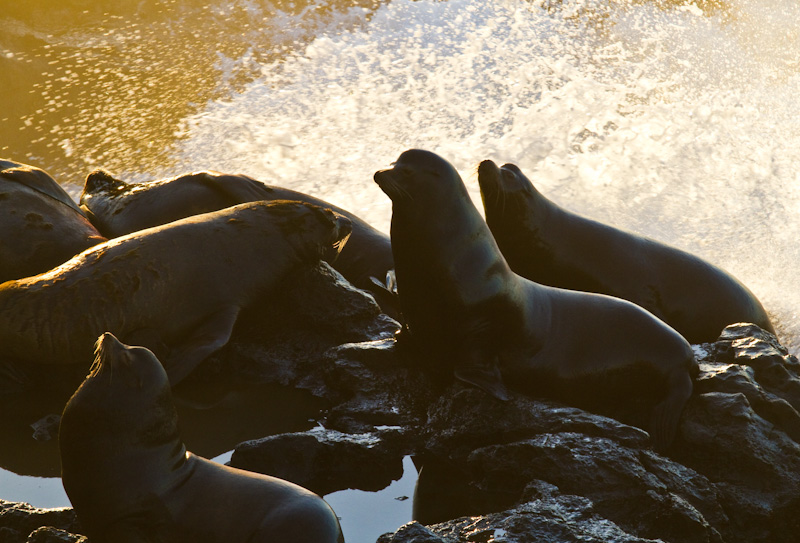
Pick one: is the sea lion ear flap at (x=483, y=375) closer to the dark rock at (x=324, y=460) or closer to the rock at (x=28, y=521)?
the dark rock at (x=324, y=460)

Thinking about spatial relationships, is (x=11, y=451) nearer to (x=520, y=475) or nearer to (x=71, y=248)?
(x=71, y=248)

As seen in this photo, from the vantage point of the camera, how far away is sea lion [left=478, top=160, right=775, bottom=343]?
6121 mm

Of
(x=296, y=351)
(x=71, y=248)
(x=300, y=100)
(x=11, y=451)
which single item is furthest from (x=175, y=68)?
(x=11, y=451)

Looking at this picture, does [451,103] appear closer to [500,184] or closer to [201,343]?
[500,184]

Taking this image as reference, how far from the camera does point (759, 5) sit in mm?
16125

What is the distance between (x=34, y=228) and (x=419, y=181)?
285 centimetres

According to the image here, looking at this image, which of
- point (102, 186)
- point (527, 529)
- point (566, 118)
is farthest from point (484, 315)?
point (566, 118)

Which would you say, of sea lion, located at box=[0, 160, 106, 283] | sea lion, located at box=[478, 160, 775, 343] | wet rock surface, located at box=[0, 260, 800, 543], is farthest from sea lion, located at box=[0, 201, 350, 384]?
sea lion, located at box=[478, 160, 775, 343]

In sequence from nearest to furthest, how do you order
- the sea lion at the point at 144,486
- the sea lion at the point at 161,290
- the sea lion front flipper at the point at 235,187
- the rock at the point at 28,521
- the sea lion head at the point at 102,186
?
the sea lion at the point at 144,486
the rock at the point at 28,521
the sea lion at the point at 161,290
the sea lion front flipper at the point at 235,187
the sea lion head at the point at 102,186

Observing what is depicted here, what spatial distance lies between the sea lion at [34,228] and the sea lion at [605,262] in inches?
109

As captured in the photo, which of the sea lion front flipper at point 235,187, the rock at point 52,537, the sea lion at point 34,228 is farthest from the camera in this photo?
the sea lion front flipper at point 235,187

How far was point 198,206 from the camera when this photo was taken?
6.84 meters

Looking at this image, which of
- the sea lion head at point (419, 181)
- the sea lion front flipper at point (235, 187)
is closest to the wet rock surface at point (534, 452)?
the sea lion head at point (419, 181)

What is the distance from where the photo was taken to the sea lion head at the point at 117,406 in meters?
3.27
